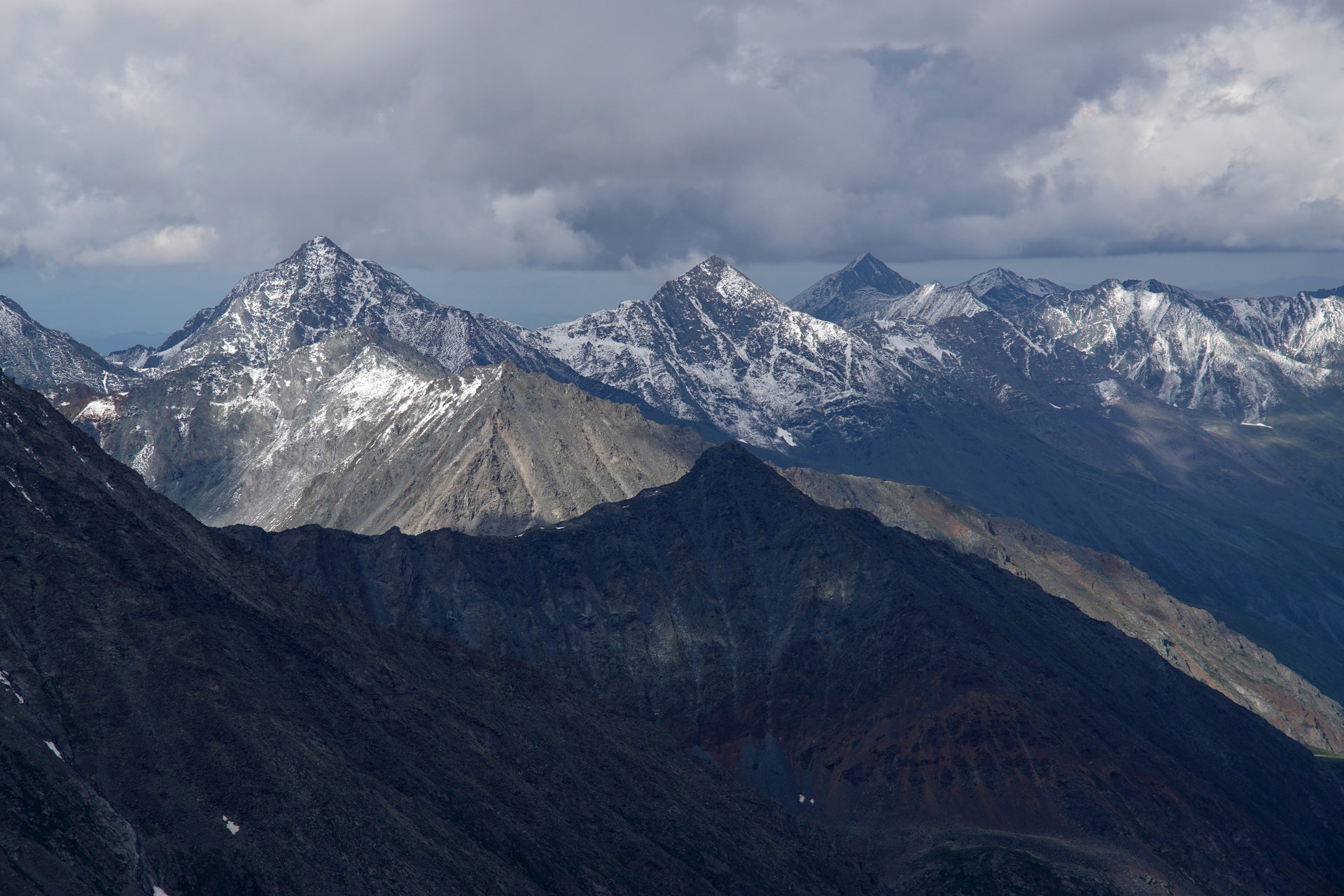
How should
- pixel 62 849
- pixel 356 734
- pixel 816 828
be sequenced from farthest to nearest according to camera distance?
pixel 816 828 → pixel 356 734 → pixel 62 849

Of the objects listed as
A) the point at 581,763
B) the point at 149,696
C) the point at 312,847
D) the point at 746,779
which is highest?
the point at 149,696

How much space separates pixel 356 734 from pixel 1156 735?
14964 centimetres

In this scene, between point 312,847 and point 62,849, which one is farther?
point 312,847

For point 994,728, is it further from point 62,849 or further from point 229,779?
point 62,849

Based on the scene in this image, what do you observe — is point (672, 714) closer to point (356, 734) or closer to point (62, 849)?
point (356, 734)

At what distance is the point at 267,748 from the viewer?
104 meters

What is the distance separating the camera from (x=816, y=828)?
157125mm

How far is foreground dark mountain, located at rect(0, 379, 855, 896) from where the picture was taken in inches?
3568

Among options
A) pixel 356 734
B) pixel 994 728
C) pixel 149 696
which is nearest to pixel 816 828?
pixel 994 728

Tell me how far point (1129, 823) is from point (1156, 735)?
131 feet

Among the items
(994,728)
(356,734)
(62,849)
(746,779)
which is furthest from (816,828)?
(62,849)

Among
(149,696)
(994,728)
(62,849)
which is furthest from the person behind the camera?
(994,728)

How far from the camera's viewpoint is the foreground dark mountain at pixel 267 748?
90.6m

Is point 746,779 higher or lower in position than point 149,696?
lower
